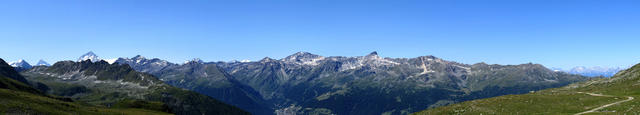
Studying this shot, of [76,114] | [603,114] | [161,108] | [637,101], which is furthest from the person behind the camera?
[161,108]

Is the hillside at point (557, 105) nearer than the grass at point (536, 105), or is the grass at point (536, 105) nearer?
the hillside at point (557, 105)

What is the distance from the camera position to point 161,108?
188 m

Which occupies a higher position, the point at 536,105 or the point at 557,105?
the point at 536,105

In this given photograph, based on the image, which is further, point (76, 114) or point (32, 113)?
point (76, 114)

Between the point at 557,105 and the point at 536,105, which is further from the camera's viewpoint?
the point at 536,105

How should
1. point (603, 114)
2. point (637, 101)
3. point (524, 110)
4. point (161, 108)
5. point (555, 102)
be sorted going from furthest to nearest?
point (161, 108)
point (555, 102)
point (524, 110)
point (637, 101)
point (603, 114)

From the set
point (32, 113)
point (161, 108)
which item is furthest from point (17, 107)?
point (161, 108)

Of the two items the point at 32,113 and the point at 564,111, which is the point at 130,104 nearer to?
the point at 32,113

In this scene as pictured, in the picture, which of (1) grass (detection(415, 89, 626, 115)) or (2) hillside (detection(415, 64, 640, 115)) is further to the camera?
(1) grass (detection(415, 89, 626, 115))

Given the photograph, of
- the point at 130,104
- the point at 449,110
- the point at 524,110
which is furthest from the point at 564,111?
the point at 130,104

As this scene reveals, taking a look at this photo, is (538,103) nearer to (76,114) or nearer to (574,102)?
(574,102)

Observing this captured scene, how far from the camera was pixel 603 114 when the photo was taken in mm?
51906

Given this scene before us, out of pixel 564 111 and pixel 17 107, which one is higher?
pixel 17 107

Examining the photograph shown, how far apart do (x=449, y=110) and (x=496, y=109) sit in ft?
27.8
